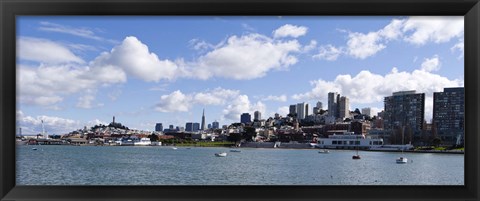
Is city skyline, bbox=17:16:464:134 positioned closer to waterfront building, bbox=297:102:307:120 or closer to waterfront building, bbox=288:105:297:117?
waterfront building, bbox=288:105:297:117

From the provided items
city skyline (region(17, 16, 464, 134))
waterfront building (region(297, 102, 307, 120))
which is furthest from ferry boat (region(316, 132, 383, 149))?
waterfront building (region(297, 102, 307, 120))

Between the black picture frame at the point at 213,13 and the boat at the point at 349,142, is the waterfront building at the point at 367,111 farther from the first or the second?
the black picture frame at the point at 213,13

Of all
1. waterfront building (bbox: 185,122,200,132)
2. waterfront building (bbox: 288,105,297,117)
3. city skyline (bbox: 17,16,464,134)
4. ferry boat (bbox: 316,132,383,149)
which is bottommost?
ferry boat (bbox: 316,132,383,149)

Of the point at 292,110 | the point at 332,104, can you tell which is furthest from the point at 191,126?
the point at 332,104

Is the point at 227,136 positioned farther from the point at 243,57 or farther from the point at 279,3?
the point at 279,3

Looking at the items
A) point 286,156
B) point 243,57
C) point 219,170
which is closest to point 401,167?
point 286,156

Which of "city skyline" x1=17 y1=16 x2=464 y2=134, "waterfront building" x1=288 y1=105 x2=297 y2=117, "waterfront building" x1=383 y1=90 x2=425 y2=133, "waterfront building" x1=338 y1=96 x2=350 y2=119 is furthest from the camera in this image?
"waterfront building" x1=383 y1=90 x2=425 y2=133

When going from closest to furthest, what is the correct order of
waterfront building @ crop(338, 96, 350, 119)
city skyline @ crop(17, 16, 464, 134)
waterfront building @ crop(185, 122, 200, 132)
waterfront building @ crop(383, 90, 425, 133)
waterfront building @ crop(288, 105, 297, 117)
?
city skyline @ crop(17, 16, 464, 134) < waterfront building @ crop(288, 105, 297, 117) < waterfront building @ crop(338, 96, 350, 119) < waterfront building @ crop(185, 122, 200, 132) < waterfront building @ crop(383, 90, 425, 133)

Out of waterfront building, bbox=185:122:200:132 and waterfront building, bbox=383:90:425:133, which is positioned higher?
waterfront building, bbox=383:90:425:133
